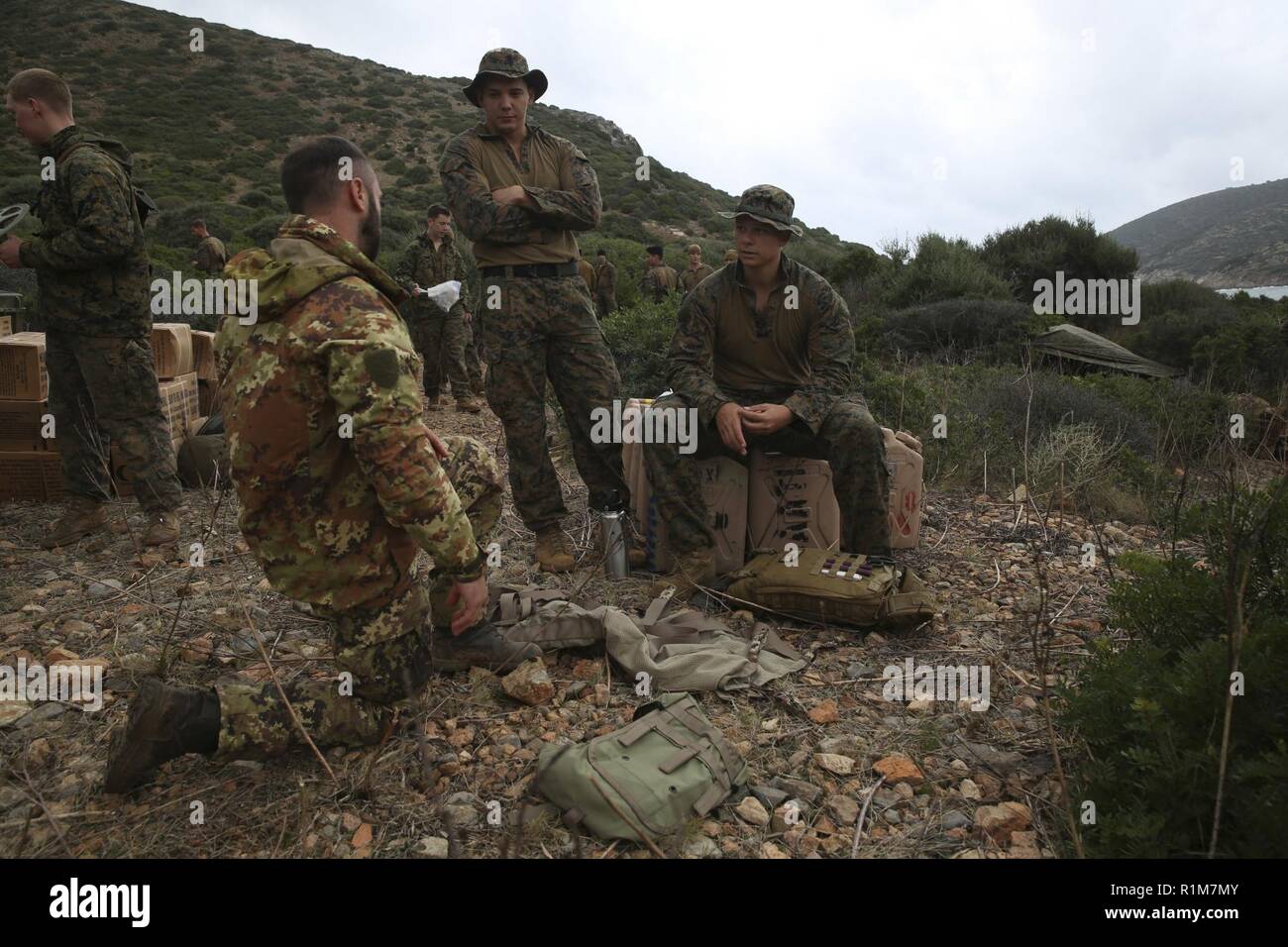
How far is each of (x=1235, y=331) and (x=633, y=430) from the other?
29.0ft

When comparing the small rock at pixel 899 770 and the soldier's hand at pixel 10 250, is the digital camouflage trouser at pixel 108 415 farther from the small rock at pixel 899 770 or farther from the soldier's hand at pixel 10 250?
the small rock at pixel 899 770

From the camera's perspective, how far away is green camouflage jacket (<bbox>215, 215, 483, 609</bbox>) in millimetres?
1948

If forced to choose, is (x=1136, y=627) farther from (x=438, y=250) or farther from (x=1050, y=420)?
(x=438, y=250)

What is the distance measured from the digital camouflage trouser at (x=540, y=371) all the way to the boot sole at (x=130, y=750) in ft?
6.63

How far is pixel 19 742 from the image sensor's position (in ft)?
8.22

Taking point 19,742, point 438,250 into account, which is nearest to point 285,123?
point 438,250

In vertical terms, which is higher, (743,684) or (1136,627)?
(1136,627)

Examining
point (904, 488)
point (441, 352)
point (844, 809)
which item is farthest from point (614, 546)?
point (441, 352)

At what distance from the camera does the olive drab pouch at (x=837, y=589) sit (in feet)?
10.7

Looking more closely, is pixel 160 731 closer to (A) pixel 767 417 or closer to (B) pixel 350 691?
(B) pixel 350 691

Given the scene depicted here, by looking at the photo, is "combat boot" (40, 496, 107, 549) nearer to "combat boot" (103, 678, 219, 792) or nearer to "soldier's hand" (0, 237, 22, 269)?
"soldier's hand" (0, 237, 22, 269)

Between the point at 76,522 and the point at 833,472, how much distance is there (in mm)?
3781

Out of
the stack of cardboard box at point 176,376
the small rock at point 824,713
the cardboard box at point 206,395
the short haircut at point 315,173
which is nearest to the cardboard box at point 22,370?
the stack of cardboard box at point 176,376

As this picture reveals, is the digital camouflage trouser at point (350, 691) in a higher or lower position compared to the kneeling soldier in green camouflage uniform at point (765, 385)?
lower
